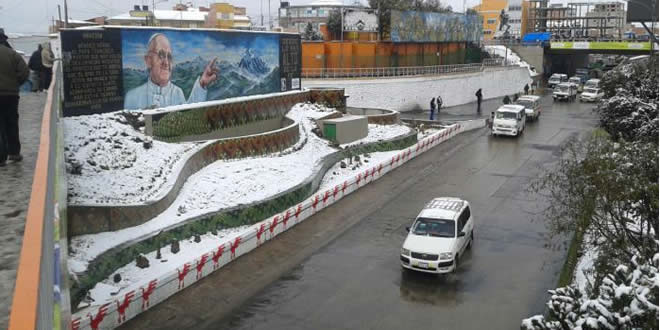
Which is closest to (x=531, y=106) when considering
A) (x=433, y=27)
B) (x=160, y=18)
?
(x=433, y=27)

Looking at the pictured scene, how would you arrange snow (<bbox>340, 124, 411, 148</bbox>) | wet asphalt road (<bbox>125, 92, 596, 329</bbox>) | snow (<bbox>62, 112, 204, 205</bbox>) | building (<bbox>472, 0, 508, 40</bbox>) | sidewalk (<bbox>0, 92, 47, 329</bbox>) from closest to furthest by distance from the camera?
sidewalk (<bbox>0, 92, 47, 329</bbox>)
wet asphalt road (<bbox>125, 92, 596, 329</bbox>)
snow (<bbox>62, 112, 204, 205</bbox>)
snow (<bbox>340, 124, 411, 148</bbox>)
building (<bbox>472, 0, 508, 40</bbox>)

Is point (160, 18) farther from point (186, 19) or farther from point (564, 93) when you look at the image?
point (564, 93)

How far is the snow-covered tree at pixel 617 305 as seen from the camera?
756cm

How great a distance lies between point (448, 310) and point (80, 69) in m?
13.9

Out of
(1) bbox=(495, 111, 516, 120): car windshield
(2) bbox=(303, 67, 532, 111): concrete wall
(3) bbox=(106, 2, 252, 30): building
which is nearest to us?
(1) bbox=(495, 111, 516, 120): car windshield

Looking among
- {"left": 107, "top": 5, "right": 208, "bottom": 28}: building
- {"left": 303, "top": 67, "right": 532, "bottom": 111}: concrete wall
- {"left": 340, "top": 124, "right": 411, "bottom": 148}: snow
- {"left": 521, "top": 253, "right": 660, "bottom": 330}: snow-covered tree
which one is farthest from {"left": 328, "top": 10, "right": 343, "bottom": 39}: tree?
{"left": 521, "top": 253, "right": 660, "bottom": 330}: snow-covered tree

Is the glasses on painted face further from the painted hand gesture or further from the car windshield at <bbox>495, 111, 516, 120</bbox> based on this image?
the car windshield at <bbox>495, 111, 516, 120</bbox>

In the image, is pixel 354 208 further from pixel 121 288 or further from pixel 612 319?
pixel 612 319

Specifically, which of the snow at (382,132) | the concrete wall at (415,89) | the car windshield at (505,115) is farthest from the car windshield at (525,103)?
the snow at (382,132)

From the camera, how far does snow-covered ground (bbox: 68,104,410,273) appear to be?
50.3ft

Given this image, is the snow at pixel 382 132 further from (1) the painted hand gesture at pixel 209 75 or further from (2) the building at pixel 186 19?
(2) the building at pixel 186 19

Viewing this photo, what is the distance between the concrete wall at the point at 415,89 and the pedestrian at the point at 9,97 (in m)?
33.3

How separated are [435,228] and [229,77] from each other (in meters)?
14.6

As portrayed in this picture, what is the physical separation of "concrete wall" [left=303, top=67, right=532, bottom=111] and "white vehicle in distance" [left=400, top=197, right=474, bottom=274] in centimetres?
2533
